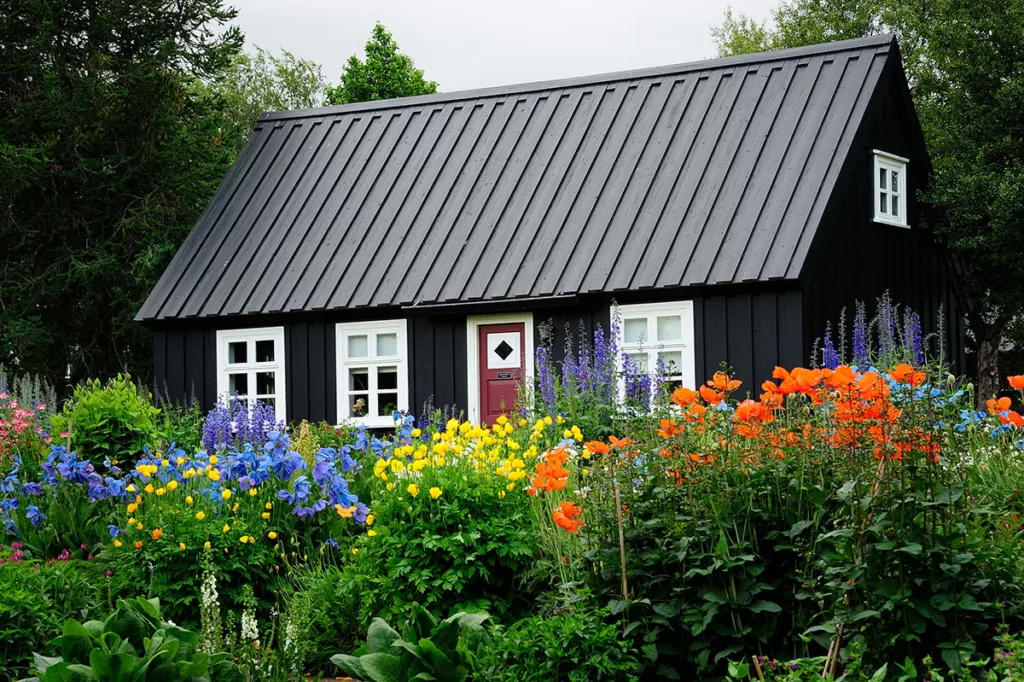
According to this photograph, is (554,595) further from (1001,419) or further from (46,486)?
(46,486)

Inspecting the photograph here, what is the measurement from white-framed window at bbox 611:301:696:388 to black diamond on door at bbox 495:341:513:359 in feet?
5.38

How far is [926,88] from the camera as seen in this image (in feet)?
98.7

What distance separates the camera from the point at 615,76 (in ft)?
63.0

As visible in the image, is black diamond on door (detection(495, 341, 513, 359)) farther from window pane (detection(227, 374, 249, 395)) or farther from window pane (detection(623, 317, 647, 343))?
window pane (detection(227, 374, 249, 395))

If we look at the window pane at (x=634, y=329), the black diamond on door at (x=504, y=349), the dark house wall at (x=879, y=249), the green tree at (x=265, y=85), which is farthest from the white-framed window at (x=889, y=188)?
the green tree at (x=265, y=85)

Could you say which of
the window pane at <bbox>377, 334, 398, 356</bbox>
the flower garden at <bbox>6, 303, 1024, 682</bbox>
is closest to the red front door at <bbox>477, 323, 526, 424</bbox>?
the window pane at <bbox>377, 334, 398, 356</bbox>

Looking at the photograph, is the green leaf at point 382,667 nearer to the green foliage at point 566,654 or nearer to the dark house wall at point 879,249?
the green foliage at point 566,654

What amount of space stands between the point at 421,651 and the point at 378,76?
105 ft

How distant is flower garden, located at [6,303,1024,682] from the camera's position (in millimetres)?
5211

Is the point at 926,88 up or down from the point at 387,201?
up

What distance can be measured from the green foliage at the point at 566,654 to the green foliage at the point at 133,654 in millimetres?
1194

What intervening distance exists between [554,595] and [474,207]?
39.7 feet

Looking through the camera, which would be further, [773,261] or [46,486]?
[773,261]

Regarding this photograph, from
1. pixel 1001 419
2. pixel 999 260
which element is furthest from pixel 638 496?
pixel 999 260
